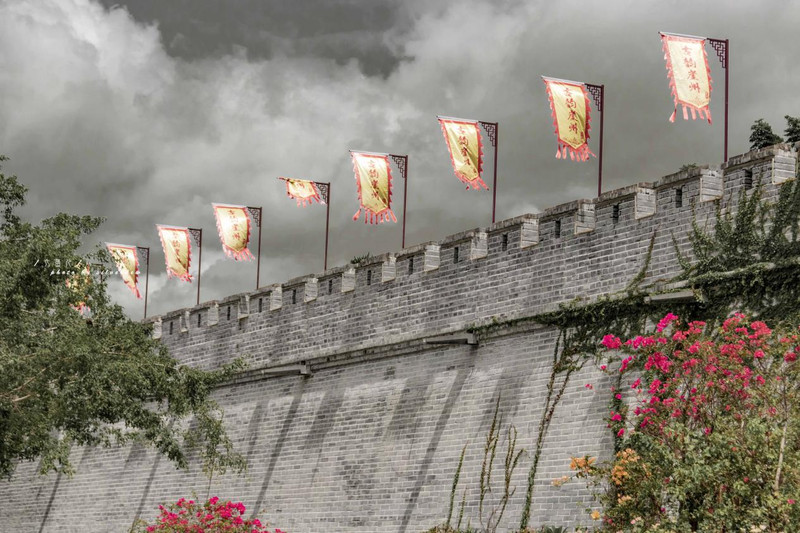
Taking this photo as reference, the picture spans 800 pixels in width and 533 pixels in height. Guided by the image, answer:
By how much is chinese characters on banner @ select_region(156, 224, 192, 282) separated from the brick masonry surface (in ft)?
12.4

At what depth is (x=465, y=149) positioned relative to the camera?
2278cm

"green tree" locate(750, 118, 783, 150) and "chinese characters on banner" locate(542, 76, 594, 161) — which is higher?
"green tree" locate(750, 118, 783, 150)

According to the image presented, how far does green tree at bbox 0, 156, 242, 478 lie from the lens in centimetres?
1864

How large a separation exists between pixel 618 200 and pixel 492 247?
2753 mm

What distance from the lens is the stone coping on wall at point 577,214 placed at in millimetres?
15797

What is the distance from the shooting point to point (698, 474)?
39.3 ft

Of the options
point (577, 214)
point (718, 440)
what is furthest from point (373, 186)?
point (718, 440)

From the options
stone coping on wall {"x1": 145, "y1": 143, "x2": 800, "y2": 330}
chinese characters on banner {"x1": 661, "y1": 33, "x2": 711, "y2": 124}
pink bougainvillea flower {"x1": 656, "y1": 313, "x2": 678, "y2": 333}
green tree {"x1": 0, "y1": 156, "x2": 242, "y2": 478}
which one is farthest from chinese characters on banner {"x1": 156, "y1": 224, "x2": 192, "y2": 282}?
pink bougainvillea flower {"x1": 656, "y1": 313, "x2": 678, "y2": 333}

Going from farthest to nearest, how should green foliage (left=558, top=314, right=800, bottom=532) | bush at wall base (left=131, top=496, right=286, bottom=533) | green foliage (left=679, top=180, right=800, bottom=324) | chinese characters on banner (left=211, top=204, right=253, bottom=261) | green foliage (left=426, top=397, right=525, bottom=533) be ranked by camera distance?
1. chinese characters on banner (left=211, top=204, right=253, bottom=261)
2. bush at wall base (left=131, top=496, right=286, bottom=533)
3. green foliage (left=426, top=397, right=525, bottom=533)
4. green foliage (left=679, top=180, right=800, bottom=324)
5. green foliage (left=558, top=314, right=800, bottom=532)

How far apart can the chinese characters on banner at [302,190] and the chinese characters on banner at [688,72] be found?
38.2 ft

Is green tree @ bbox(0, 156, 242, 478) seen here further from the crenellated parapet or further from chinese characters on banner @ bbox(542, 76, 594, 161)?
chinese characters on banner @ bbox(542, 76, 594, 161)

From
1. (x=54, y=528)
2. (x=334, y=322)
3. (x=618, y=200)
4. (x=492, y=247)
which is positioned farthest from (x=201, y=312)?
(x=618, y=200)

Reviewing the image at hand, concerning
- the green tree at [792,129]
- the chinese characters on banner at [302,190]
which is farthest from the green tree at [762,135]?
the chinese characters on banner at [302,190]

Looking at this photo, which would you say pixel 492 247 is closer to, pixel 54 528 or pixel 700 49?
pixel 700 49
